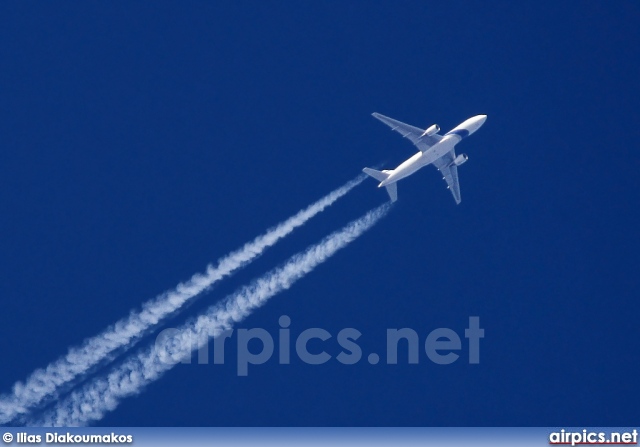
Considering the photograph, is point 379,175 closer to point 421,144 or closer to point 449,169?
point 421,144

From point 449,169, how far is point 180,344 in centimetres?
2622

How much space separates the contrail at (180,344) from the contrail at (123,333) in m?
1.18

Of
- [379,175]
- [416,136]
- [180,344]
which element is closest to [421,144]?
[416,136]

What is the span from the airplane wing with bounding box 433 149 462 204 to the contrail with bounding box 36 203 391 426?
700cm

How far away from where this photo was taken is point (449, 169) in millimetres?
84188

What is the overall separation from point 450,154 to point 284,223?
1387 centimetres

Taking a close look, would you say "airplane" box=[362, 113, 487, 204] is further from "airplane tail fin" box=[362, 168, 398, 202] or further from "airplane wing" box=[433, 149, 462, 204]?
"airplane wing" box=[433, 149, 462, 204]

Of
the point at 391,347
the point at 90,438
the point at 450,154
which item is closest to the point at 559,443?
the point at 391,347

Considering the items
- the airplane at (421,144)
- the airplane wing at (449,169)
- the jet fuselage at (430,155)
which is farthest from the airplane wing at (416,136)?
the airplane wing at (449,169)

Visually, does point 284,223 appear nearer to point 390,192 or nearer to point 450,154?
point 390,192

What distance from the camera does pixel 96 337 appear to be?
68500 millimetres

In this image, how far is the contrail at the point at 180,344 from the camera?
64500 millimetres

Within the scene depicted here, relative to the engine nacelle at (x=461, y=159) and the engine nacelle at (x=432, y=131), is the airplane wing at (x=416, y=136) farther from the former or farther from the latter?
the engine nacelle at (x=461, y=159)

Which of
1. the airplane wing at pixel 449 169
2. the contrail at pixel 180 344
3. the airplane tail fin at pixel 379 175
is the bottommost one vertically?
the contrail at pixel 180 344
